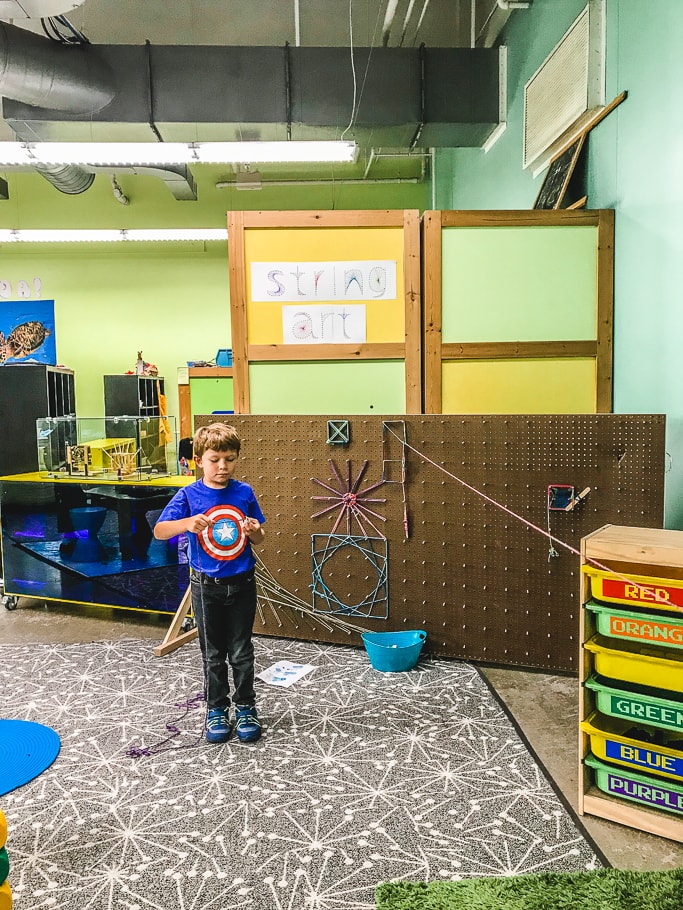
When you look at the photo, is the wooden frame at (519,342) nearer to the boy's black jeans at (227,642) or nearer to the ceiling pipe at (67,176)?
the boy's black jeans at (227,642)

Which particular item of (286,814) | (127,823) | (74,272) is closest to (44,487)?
(127,823)

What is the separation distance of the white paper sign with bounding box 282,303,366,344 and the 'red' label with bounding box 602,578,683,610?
2095 millimetres

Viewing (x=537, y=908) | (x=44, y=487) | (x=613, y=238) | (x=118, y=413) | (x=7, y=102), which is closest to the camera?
(x=537, y=908)

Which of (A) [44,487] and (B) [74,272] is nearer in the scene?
(A) [44,487]

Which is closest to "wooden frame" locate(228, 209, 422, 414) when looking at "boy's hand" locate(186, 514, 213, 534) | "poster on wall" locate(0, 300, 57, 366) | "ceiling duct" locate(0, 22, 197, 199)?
"boy's hand" locate(186, 514, 213, 534)

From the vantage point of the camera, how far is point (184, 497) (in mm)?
2650

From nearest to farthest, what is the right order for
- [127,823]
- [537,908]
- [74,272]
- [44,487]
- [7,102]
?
[537,908], [127,823], [44,487], [7,102], [74,272]

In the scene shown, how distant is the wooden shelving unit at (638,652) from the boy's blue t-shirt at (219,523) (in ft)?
4.43

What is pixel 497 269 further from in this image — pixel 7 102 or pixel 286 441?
pixel 7 102

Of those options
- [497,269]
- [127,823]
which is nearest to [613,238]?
[497,269]

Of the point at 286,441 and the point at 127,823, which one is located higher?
the point at 286,441

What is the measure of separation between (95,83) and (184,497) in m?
4.24

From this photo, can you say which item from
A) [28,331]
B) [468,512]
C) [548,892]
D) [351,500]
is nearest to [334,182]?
[28,331]

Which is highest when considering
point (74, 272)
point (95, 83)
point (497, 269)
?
point (95, 83)
